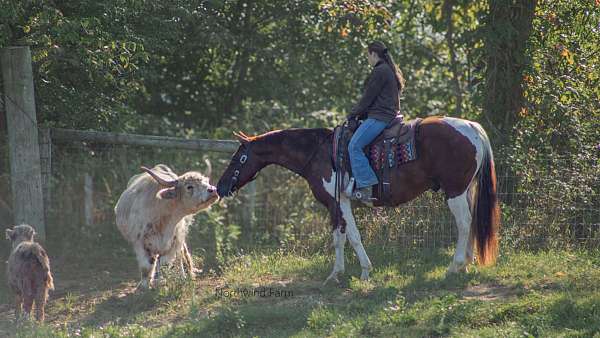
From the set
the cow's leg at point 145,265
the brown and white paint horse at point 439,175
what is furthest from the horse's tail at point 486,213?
the cow's leg at point 145,265

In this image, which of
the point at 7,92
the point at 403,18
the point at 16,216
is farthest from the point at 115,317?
the point at 403,18

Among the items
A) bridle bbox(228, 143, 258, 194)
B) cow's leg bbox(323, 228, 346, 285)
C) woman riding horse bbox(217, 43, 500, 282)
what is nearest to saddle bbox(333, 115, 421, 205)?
woman riding horse bbox(217, 43, 500, 282)

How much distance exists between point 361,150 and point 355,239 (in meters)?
1.04

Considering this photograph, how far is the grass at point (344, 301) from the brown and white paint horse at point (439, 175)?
0.32m

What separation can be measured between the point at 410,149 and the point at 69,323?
164 inches

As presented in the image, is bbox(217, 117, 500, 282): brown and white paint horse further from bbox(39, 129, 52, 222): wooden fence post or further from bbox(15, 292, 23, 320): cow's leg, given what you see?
bbox(39, 129, 52, 222): wooden fence post

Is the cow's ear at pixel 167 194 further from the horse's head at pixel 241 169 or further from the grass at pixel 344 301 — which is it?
the grass at pixel 344 301

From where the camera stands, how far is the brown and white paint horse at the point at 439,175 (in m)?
9.28

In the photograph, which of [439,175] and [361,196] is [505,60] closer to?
[439,175]

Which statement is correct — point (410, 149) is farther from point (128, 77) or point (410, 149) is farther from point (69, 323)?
point (128, 77)

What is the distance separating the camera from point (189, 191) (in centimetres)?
1003

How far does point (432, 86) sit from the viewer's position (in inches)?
707

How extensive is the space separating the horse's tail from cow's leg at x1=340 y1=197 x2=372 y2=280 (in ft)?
4.16

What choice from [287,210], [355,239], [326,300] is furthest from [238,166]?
[287,210]
